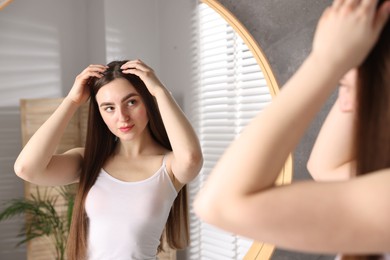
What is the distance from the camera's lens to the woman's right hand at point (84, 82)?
0.94 meters

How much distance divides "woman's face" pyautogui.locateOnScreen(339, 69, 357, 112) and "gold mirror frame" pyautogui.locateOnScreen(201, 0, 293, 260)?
21.1 inches

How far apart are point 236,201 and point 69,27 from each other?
1.02 metres

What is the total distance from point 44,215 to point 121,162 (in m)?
0.45

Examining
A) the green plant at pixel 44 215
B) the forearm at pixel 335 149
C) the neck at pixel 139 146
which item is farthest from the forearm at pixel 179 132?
the green plant at pixel 44 215

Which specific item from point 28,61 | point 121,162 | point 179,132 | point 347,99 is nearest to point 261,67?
point 179,132

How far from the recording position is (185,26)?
3.34 feet

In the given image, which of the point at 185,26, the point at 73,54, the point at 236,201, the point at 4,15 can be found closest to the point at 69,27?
the point at 73,54

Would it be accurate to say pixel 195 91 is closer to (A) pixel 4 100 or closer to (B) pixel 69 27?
(B) pixel 69 27

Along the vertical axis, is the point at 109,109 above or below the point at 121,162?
above

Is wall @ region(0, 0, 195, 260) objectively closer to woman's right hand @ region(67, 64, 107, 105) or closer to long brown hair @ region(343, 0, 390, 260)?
woman's right hand @ region(67, 64, 107, 105)

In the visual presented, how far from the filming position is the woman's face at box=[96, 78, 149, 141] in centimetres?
91

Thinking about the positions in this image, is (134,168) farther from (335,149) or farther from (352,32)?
(352,32)

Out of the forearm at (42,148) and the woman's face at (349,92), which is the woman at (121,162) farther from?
the woman's face at (349,92)

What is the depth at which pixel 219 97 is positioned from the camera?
98 cm
